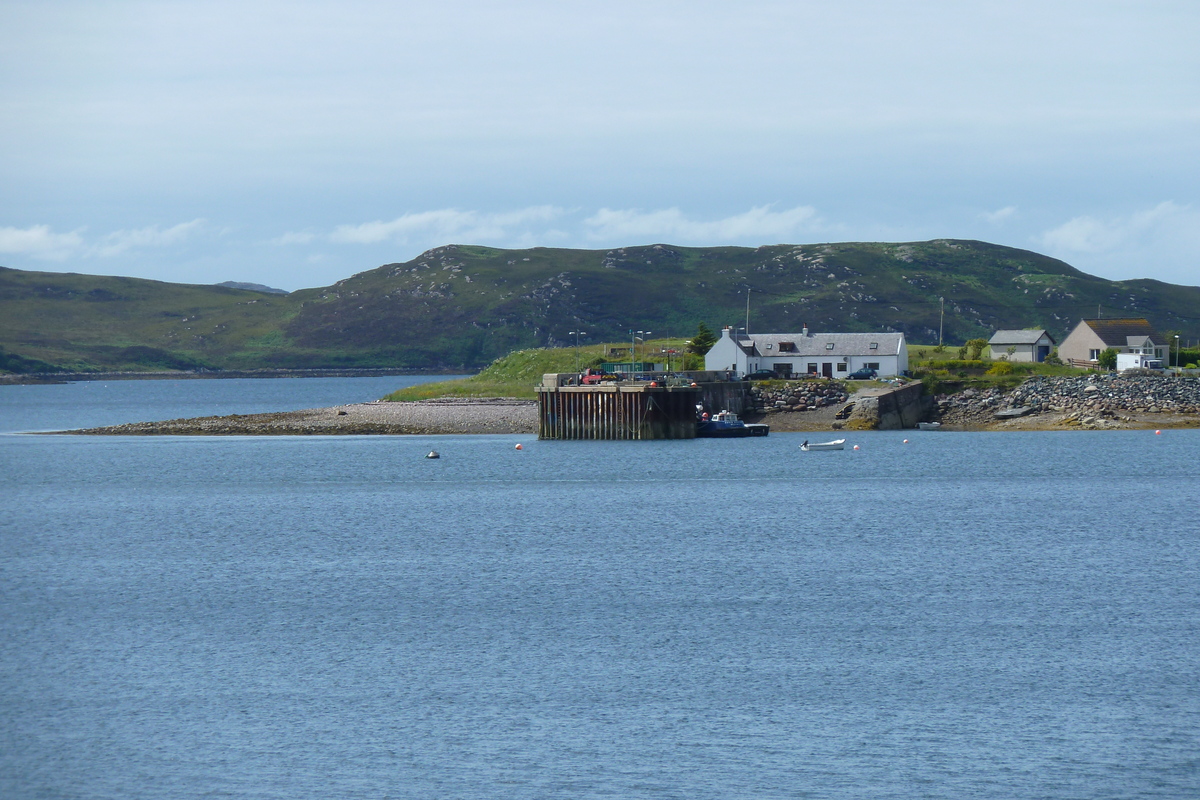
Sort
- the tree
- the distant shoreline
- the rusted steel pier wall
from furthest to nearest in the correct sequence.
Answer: the tree, the distant shoreline, the rusted steel pier wall

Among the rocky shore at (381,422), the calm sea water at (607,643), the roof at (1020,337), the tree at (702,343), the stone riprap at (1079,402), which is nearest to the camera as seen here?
the calm sea water at (607,643)

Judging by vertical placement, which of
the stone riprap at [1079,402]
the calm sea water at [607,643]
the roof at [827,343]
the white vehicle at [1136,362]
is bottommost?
the calm sea water at [607,643]

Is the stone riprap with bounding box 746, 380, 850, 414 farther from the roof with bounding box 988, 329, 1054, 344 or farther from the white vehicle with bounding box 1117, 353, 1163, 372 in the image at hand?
the white vehicle with bounding box 1117, 353, 1163, 372

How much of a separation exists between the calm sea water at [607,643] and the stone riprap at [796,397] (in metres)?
40.3

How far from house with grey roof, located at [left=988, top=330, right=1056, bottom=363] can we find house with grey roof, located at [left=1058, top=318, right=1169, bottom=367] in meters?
3.73

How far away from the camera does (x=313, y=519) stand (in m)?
65.1

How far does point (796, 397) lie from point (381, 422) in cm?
3943

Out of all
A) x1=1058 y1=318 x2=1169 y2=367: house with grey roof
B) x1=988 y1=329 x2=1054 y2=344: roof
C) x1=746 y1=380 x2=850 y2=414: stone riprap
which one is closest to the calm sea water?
x1=746 y1=380 x2=850 y2=414: stone riprap

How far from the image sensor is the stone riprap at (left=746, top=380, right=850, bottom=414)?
115750 mm

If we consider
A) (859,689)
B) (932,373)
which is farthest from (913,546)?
(932,373)

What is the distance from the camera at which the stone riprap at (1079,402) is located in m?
113

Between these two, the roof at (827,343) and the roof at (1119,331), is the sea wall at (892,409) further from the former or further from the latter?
the roof at (1119,331)

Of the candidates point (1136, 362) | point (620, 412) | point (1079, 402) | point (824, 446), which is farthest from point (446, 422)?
point (1136, 362)

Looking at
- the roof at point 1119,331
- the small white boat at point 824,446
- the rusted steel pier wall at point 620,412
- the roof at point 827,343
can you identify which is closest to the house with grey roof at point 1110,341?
the roof at point 1119,331
